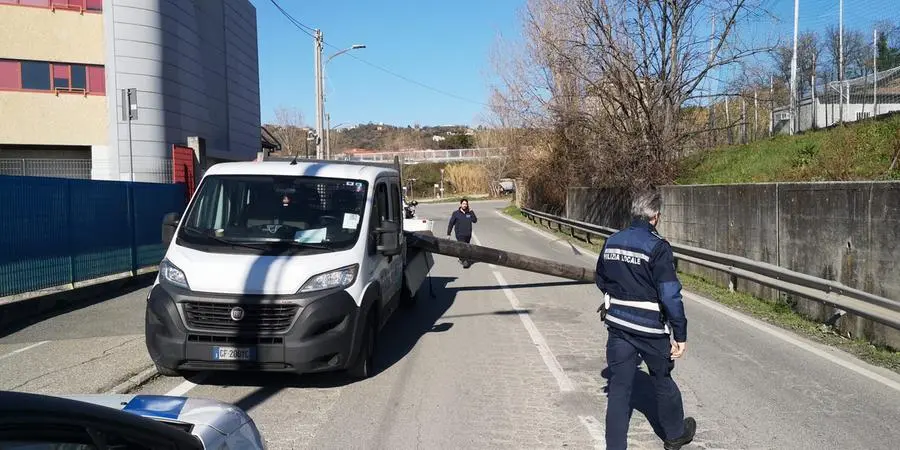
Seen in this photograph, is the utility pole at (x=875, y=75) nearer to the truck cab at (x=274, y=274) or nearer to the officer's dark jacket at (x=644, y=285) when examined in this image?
the truck cab at (x=274, y=274)

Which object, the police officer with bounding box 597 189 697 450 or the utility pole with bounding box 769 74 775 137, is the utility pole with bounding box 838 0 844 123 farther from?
the police officer with bounding box 597 189 697 450

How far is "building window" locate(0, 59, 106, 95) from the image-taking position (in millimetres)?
27547

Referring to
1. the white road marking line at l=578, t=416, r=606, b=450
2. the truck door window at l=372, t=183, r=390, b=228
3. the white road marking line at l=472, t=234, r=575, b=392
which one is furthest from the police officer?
the truck door window at l=372, t=183, r=390, b=228

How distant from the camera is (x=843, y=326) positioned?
362 inches

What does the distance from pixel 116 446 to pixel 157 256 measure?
45.0 ft

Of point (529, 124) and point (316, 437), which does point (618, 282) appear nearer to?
point (316, 437)

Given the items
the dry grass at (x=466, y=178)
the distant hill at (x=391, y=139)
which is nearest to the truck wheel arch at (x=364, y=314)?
→ the dry grass at (x=466, y=178)

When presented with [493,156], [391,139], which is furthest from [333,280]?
[391,139]

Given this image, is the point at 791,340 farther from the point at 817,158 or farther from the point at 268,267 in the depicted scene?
the point at 817,158

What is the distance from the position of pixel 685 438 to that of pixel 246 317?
12.2 feet

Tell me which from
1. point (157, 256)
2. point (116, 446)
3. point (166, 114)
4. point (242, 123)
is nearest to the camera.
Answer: point (116, 446)

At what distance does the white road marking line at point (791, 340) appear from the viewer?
22.4 ft

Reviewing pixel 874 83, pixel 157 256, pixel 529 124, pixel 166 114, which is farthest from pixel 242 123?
pixel 874 83

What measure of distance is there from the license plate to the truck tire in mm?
1002
